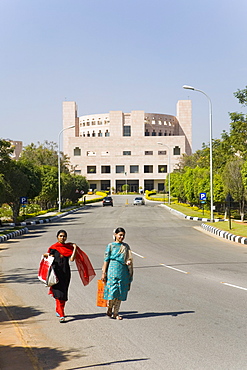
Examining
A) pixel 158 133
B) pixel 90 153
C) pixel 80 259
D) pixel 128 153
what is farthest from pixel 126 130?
pixel 80 259

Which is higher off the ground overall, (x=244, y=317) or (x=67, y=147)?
(x=67, y=147)

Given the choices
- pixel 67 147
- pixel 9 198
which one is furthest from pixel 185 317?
pixel 67 147

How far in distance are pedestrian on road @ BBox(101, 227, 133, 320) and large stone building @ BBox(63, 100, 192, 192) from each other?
13440cm

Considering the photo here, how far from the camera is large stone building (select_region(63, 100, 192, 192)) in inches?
5827

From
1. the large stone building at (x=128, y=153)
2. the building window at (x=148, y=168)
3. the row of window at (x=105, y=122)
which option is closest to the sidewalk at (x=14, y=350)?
the large stone building at (x=128, y=153)

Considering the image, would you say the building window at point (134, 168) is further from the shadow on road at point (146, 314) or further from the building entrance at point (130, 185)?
the shadow on road at point (146, 314)

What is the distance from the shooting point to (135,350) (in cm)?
623

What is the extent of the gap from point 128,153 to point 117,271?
143430 mm

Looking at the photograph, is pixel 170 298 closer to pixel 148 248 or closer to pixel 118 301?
pixel 118 301

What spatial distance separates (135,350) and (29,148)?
265ft

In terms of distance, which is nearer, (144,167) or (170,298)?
(170,298)

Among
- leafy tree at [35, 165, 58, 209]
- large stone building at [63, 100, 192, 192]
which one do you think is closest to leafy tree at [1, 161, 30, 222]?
leafy tree at [35, 165, 58, 209]

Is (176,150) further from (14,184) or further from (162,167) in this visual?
(14,184)

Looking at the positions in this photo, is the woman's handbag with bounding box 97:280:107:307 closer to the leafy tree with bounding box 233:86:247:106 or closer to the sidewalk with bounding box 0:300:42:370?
the sidewalk with bounding box 0:300:42:370
